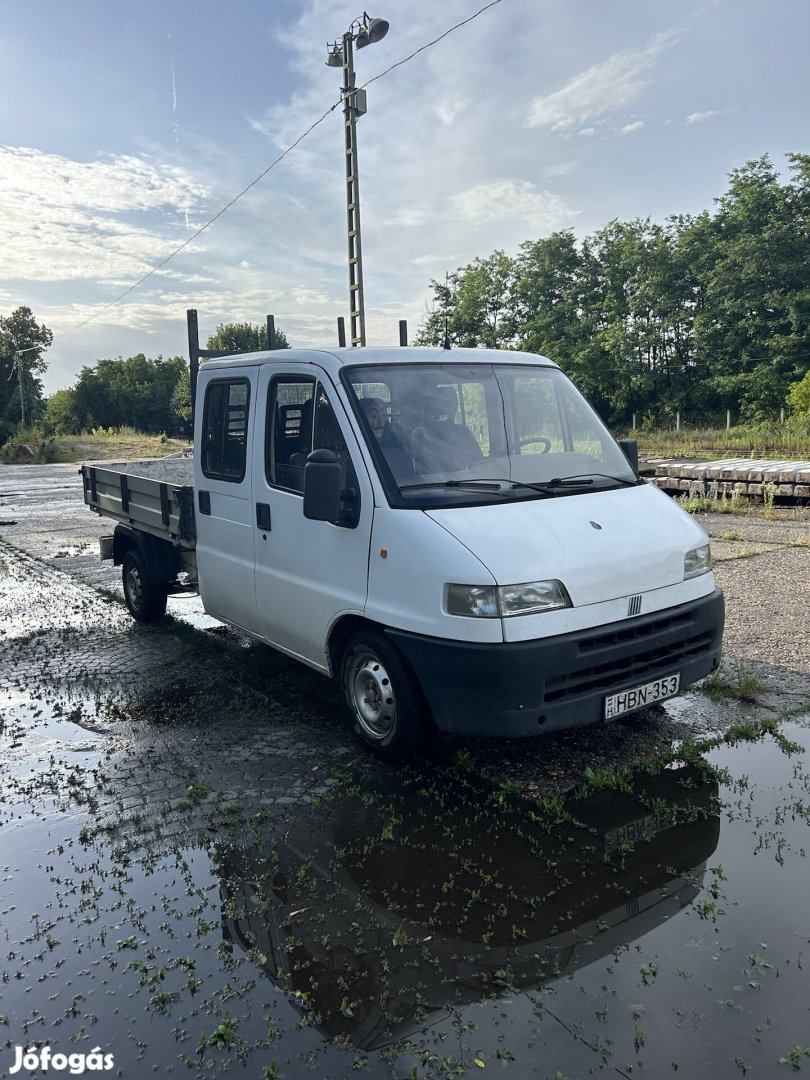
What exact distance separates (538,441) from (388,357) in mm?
1024

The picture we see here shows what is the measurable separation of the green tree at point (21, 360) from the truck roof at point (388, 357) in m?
73.8

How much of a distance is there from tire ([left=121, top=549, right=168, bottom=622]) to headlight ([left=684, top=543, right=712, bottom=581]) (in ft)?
16.3

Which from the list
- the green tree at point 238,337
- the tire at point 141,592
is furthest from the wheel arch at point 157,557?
the green tree at point 238,337

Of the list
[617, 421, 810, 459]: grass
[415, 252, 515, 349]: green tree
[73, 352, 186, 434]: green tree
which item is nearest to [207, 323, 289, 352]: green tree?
[73, 352, 186, 434]: green tree

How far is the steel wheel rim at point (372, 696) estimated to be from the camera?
177 inches

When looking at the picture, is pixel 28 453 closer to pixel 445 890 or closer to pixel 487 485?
pixel 487 485

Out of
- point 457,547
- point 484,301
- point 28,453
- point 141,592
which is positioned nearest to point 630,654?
point 457,547

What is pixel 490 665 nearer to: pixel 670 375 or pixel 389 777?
pixel 389 777

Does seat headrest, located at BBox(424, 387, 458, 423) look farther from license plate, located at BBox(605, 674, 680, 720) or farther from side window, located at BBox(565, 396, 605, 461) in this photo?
license plate, located at BBox(605, 674, 680, 720)

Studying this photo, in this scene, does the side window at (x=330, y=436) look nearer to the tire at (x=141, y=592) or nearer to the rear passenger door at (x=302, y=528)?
the rear passenger door at (x=302, y=528)

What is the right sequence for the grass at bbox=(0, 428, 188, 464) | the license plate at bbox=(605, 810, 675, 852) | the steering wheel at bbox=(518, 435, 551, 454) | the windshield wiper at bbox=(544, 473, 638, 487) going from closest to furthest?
the license plate at bbox=(605, 810, 675, 852), the windshield wiper at bbox=(544, 473, 638, 487), the steering wheel at bbox=(518, 435, 551, 454), the grass at bbox=(0, 428, 188, 464)

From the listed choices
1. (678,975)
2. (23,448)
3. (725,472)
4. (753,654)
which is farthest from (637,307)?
(678,975)

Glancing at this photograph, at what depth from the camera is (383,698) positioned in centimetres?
450

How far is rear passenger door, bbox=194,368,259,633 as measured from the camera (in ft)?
18.7
